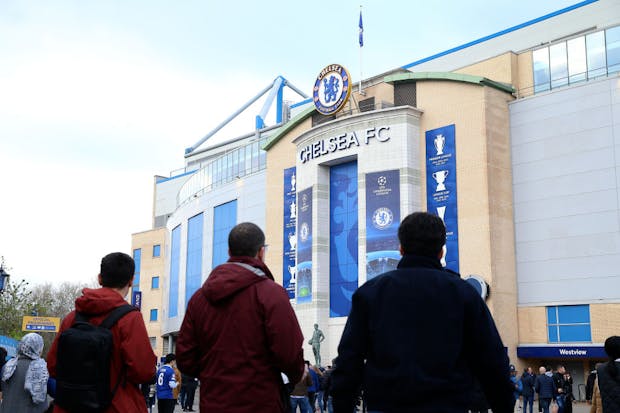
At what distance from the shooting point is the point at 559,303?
3644 cm

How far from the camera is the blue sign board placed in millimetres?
34094

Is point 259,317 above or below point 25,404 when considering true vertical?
above

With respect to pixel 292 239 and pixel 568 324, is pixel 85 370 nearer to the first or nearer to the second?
pixel 568 324

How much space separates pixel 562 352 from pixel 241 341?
3355 cm

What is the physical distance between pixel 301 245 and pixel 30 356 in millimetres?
38019

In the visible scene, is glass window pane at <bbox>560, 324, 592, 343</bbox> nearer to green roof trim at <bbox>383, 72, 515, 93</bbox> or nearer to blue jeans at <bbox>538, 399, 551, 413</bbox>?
green roof trim at <bbox>383, 72, 515, 93</bbox>

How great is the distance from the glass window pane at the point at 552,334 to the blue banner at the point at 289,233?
1673 cm

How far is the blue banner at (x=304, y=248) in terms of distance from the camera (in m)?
44.8

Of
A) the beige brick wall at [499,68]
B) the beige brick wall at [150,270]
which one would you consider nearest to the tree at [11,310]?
the beige brick wall at [150,270]

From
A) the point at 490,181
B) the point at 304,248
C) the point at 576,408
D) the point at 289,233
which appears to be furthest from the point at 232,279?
the point at 289,233

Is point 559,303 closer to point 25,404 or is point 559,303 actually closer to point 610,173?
point 610,173

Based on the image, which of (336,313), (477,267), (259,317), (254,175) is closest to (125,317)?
(259,317)

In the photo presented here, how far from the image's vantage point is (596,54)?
37.5 m

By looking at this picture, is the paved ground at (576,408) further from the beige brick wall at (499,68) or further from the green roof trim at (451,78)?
the beige brick wall at (499,68)
